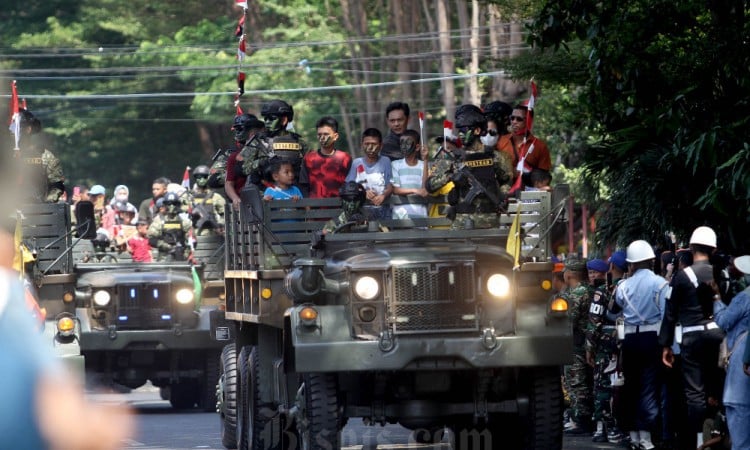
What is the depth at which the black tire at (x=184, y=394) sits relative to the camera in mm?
21469

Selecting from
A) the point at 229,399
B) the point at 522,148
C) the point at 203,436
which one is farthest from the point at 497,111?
the point at 203,436

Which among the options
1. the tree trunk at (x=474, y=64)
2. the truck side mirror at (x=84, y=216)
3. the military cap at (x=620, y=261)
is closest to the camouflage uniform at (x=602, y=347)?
the military cap at (x=620, y=261)

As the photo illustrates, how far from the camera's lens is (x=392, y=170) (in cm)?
1441

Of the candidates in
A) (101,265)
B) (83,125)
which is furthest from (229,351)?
(83,125)

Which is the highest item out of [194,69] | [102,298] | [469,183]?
[194,69]

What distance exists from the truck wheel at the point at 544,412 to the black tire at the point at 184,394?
386 inches

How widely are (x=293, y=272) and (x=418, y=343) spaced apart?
110 cm

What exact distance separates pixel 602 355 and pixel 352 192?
3.65 metres

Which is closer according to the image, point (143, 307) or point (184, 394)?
point (143, 307)

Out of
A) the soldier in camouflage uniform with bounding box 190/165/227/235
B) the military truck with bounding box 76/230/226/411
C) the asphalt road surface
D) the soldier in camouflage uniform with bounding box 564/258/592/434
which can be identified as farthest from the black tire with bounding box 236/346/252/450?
the soldier in camouflage uniform with bounding box 190/165/227/235

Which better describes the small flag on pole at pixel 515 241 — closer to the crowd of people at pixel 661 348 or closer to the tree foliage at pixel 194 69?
the crowd of people at pixel 661 348

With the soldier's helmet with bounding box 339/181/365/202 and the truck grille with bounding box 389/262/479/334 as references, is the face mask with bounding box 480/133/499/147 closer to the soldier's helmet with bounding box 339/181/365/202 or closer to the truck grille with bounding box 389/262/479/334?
the soldier's helmet with bounding box 339/181/365/202

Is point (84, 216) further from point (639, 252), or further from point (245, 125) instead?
point (639, 252)

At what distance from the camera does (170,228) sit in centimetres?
2373
